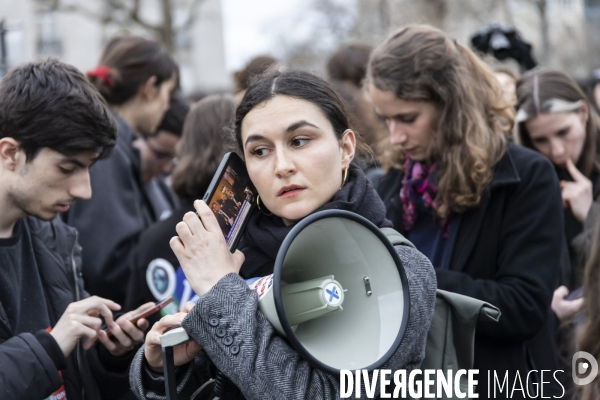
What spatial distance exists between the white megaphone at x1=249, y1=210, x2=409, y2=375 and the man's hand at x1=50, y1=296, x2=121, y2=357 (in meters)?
0.76

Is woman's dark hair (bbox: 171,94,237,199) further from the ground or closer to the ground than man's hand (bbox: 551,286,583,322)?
further from the ground

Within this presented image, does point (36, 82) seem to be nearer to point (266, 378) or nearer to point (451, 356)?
point (266, 378)

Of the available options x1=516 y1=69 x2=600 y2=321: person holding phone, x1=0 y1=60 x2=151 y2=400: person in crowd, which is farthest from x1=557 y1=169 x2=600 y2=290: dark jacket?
x1=0 y1=60 x2=151 y2=400: person in crowd

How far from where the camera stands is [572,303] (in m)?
3.55

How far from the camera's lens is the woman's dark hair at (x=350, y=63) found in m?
5.34

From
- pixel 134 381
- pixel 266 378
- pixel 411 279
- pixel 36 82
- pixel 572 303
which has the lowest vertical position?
pixel 572 303

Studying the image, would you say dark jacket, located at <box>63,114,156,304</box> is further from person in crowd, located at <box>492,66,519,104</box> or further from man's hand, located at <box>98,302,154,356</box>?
person in crowd, located at <box>492,66,519,104</box>

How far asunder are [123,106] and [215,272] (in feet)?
9.63

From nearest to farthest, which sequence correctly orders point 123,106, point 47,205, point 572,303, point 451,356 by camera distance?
point 451,356, point 47,205, point 572,303, point 123,106

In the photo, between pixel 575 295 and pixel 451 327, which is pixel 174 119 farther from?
pixel 451 327

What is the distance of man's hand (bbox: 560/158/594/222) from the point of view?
396 cm

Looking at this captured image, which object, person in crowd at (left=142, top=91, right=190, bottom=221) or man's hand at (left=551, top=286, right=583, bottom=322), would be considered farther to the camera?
person in crowd at (left=142, top=91, right=190, bottom=221)

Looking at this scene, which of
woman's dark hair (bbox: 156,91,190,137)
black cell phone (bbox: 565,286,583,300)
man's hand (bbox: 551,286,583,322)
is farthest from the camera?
woman's dark hair (bbox: 156,91,190,137)

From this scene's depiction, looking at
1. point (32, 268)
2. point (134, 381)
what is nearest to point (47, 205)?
point (32, 268)
